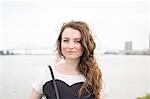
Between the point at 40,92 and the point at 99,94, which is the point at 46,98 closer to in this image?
the point at 40,92

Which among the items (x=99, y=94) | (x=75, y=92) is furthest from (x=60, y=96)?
(x=99, y=94)

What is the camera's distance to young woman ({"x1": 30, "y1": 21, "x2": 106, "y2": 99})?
126cm

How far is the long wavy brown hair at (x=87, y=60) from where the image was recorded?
1.28 metres

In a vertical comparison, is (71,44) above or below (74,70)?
above

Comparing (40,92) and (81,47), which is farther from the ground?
(81,47)

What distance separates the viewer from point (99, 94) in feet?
4.25

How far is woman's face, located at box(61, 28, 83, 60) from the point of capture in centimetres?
127

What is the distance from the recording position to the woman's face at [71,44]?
4.17ft

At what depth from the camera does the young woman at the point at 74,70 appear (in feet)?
4.13

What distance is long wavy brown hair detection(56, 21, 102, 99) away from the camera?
1.28m

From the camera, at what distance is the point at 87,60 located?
1.34 meters

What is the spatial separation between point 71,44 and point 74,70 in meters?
0.12

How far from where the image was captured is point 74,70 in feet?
4.33

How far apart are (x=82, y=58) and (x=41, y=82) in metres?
0.20
